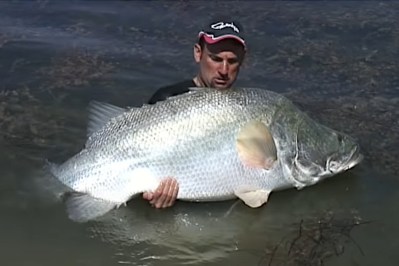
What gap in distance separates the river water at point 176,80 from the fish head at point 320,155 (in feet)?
0.89

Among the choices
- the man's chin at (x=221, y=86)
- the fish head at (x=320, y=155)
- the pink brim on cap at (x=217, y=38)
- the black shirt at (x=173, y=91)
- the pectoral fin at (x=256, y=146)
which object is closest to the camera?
the pectoral fin at (x=256, y=146)

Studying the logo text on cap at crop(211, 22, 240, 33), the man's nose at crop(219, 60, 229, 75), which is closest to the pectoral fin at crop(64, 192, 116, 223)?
Answer: the man's nose at crop(219, 60, 229, 75)

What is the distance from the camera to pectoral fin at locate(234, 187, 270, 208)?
4.53m

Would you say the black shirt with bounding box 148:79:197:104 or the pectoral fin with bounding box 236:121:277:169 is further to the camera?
the black shirt with bounding box 148:79:197:104

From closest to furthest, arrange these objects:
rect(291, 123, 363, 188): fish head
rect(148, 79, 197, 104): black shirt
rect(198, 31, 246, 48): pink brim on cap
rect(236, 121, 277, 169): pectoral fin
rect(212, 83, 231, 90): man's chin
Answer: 1. rect(236, 121, 277, 169): pectoral fin
2. rect(291, 123, 363, 188): fish head
3. rect(198, 31, 246, 48): pink brim on cap
4. rect(212, 83, 231, 90): man's chin
5. rect(148, 79, 197, 104): black shirt

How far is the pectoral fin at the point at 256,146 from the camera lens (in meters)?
4.43

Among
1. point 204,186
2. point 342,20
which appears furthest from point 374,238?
point 342,20

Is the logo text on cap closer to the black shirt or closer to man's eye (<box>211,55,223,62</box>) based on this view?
man's eye (<box>211,55,223,62</box>)

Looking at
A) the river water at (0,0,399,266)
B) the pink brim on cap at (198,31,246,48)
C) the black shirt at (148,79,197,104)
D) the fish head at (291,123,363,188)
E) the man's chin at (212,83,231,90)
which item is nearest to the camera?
the river water at (0,0,399,266)

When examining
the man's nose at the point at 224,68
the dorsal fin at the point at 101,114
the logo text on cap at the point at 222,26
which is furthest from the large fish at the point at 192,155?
the logo text on cap at the point at 222,26

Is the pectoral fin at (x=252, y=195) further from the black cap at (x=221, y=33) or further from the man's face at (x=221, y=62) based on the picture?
the black cap at (x=221, y=33)

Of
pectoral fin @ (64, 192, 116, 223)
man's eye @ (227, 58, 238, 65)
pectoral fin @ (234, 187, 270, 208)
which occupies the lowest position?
pectoral fin @ (64, 192, 116, 223)

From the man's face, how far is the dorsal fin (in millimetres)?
759

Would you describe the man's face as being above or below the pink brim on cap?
below
